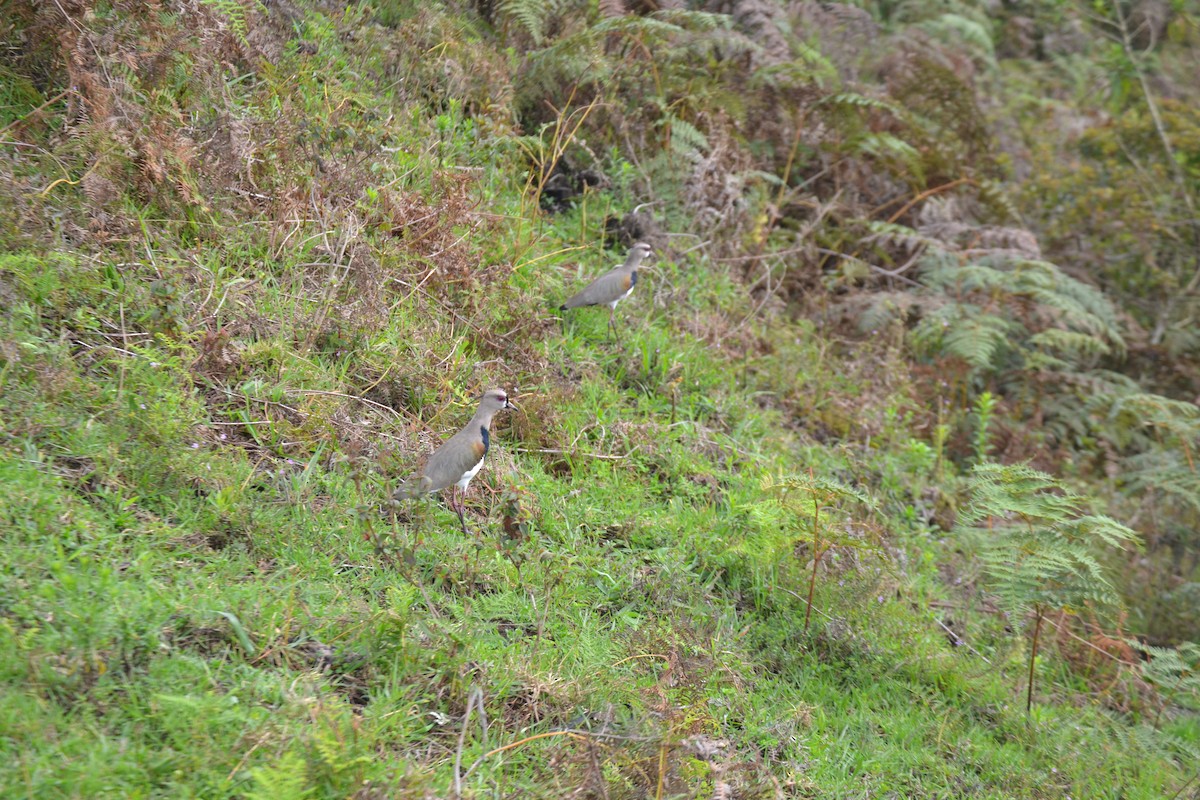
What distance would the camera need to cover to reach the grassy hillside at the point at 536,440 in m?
3.72

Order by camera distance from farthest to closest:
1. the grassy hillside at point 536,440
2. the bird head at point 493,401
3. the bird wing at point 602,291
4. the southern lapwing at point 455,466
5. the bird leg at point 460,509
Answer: the bird wing at point 602,291 → the bird head at point 493,401 → the bird leg at point 460,509 → the southern lapwing at point 455,466 → the grassy hillside at point 536,440

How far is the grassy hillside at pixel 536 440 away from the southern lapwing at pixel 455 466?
0.61 ft

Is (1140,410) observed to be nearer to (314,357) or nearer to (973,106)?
(973,106)

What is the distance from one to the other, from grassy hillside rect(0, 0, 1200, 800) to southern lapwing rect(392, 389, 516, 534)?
19 centimetres

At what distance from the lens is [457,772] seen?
335 centimetres

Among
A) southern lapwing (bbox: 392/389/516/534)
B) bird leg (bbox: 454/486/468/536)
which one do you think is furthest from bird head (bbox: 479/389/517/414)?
bird leg (bbox: 454/486/468/536)

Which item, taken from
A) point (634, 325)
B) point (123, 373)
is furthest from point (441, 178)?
point (123, 373)

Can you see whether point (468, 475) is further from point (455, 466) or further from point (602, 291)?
point (602, 291)

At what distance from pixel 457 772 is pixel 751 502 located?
2.96 metres

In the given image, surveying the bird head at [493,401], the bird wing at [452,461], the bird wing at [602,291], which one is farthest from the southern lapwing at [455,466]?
the bird wing at [602,291]

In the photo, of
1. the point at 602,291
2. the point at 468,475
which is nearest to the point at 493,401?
the point at 468,475

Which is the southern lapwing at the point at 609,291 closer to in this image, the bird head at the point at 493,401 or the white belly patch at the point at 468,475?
the bird head at the point at 493,401

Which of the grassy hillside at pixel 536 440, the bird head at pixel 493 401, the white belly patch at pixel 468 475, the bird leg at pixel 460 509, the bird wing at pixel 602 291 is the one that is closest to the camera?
the grassy hillside at pixel 536 440

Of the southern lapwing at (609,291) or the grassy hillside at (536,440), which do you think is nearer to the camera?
the grassy hillside at (536,440)
